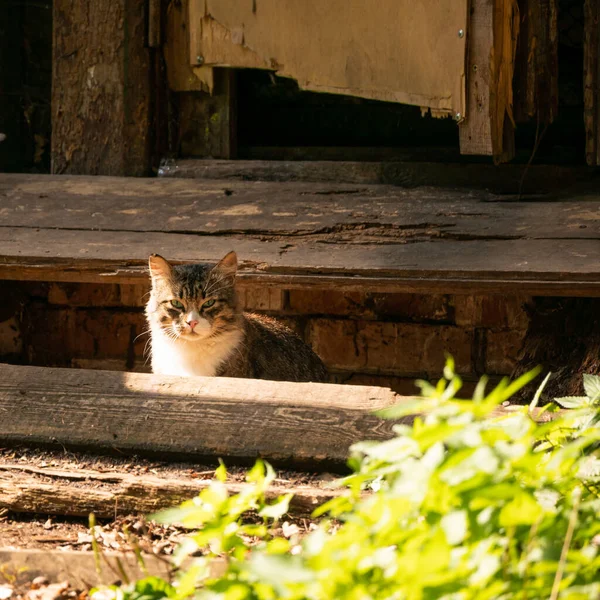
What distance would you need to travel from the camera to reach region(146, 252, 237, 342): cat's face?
4.26 metres

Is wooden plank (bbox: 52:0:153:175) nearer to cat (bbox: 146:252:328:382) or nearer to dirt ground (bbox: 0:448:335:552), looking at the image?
cat (bbox: 146:252:328:382)

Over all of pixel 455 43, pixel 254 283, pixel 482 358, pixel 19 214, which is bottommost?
pixel 482 358

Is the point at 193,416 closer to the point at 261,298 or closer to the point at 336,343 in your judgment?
the point at 336,343

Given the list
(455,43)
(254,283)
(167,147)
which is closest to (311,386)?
(254,283)

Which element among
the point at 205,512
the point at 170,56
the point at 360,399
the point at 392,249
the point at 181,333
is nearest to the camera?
the point at 205,512

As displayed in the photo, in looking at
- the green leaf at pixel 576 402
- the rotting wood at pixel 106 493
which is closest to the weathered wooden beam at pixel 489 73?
the green leaf at pixel 576 402

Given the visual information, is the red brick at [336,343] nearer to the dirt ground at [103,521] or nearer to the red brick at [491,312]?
the red brick at [491,312]

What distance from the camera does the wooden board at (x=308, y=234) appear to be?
3834 mm

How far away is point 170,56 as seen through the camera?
5.01 m

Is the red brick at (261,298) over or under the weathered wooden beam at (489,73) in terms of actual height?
under

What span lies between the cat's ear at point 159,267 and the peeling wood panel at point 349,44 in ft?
4.26

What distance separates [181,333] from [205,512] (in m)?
2.64

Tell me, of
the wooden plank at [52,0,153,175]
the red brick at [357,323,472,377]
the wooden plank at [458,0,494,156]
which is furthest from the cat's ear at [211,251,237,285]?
the red brick at [357,323,472,377]

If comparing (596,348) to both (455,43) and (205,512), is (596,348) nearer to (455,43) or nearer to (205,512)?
(455,43)
